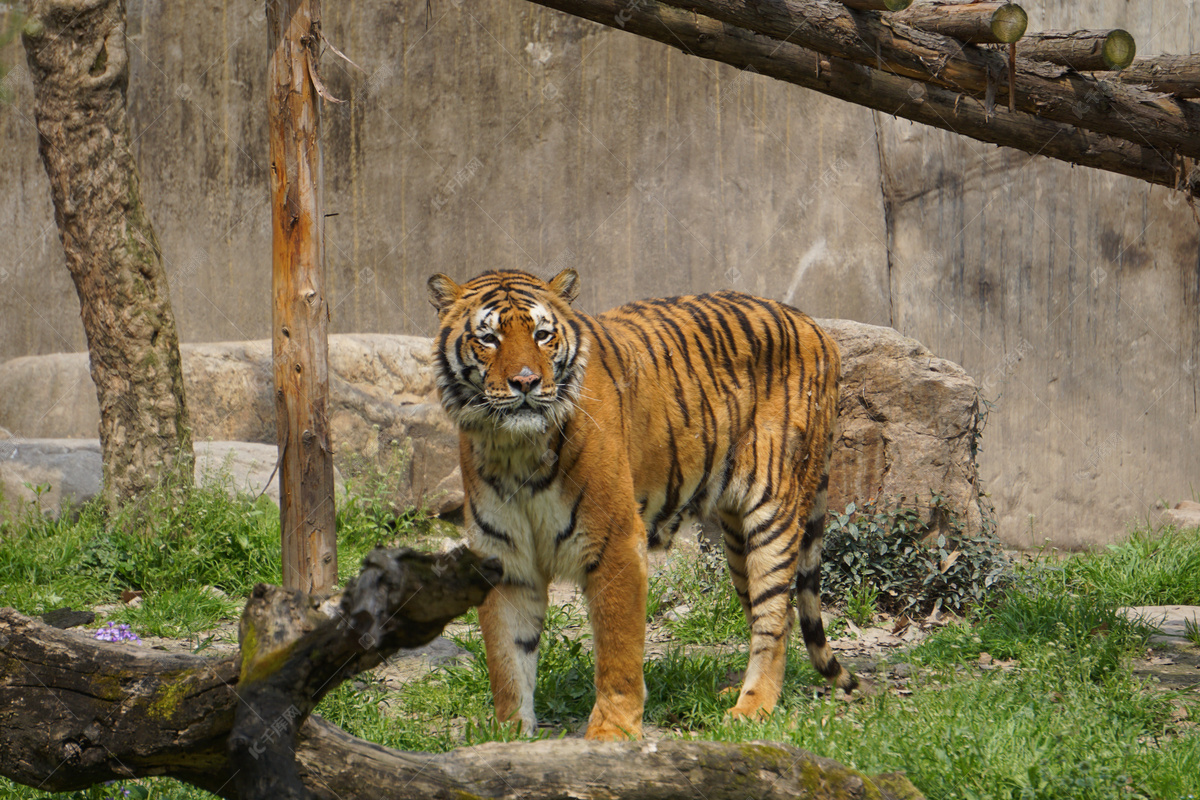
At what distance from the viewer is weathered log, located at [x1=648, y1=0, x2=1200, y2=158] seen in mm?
3738

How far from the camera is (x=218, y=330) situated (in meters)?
8.55

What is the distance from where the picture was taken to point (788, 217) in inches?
297

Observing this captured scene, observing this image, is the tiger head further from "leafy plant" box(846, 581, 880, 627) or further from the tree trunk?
the tree trunk

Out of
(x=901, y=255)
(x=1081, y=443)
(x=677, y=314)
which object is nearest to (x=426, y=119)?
(x=901, y=255)

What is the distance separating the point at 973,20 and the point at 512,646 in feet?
9.24

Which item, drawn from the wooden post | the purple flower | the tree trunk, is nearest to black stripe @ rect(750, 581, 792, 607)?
the wooden post

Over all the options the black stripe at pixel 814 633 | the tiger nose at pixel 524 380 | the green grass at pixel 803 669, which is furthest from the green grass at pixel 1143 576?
the tiger nose at pixel 524 380

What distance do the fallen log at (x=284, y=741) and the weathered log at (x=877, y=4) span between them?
8.49ft

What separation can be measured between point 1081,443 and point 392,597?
6675 mm

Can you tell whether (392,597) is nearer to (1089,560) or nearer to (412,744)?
(412,744)

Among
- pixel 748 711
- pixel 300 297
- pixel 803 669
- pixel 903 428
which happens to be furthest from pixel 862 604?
pixel 300 297

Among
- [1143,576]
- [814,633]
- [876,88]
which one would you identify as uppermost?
[876,88]

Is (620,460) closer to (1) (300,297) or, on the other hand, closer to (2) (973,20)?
(1) (300,297)

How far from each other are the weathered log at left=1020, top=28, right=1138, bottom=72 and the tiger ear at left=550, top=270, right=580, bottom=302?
1.98m
